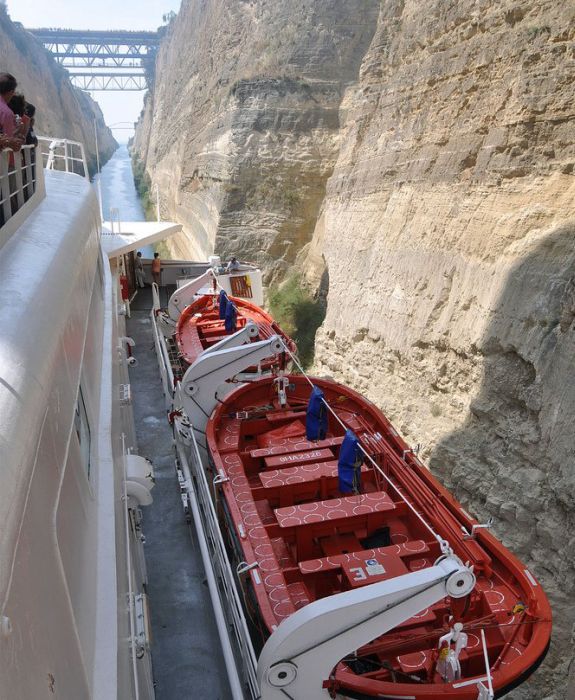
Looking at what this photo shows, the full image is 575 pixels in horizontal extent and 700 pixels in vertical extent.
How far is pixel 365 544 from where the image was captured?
6289 mm

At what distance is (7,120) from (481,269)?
32.4ft

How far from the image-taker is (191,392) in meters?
7.84

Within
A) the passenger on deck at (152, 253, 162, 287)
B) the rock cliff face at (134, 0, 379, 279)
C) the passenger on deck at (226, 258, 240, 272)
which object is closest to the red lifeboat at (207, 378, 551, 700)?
the passenger on deck at (226, 258, 240, 272)

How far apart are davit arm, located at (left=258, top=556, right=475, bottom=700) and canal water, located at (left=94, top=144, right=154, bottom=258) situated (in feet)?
124

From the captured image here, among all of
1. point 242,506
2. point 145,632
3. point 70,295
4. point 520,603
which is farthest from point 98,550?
point 520,603

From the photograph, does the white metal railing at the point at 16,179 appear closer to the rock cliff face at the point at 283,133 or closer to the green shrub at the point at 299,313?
the green shrub at the point at 299,313

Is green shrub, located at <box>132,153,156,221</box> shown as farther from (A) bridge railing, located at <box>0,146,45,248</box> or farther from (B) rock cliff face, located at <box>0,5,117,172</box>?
(A) bridge railing, located at <box>0,146,45,248</box>

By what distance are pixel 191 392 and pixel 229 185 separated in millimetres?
20903

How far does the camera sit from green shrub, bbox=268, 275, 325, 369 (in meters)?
22.2

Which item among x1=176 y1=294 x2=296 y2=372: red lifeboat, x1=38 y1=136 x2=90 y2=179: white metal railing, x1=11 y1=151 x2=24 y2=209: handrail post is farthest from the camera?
x1=176 y1=294 x2=296 y2=372: red lifeboat

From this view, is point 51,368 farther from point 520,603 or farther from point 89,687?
point 520,603

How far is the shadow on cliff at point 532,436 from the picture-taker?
336 inches

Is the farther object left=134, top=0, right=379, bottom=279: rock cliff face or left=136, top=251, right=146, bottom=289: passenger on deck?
left=134, top=0, right=379, bottom=279: rock cliff face

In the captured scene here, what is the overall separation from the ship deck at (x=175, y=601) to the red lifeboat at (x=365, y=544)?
469 millimetres
